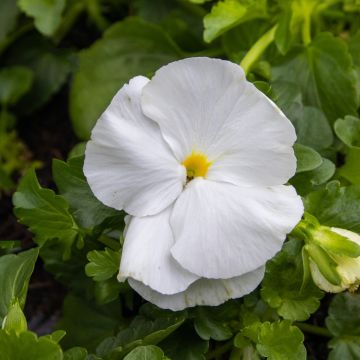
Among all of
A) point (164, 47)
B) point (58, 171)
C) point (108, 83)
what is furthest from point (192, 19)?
point (58, 171)

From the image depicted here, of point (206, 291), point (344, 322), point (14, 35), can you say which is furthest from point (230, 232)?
point (14, 35)

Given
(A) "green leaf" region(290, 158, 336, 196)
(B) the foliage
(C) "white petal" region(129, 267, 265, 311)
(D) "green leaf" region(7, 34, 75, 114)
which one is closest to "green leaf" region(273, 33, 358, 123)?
(B) the foliage

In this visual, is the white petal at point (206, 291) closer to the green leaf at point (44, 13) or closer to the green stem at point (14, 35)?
the green leaf at point (44, 13)

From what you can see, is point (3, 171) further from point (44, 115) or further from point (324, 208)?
point (324, 208)

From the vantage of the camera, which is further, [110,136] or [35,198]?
[35,198]

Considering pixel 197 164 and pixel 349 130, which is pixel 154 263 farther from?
pixel 349 130

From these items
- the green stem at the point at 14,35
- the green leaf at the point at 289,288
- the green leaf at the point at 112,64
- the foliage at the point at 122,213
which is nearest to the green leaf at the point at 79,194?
the foliage at the point at 122,213
